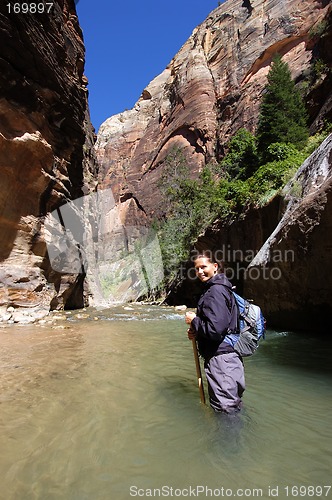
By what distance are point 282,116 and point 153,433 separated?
22823 mm

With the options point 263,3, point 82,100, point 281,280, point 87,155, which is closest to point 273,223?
point 281,280

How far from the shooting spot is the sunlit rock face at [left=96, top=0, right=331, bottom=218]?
114 feet

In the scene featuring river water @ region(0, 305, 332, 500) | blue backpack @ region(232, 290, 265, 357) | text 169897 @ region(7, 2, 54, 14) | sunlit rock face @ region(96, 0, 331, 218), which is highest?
sunlit rock face @ region(96, 0, 331, 218)

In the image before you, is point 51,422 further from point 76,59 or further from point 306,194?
point 76,59

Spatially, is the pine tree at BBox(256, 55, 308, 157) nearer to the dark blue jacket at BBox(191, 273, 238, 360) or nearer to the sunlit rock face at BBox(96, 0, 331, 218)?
the sunlit rock face at BBox(96, 0, 331, 218)

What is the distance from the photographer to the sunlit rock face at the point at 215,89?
34750 mm

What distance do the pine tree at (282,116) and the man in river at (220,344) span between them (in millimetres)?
18090

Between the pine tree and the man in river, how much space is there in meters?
18.1

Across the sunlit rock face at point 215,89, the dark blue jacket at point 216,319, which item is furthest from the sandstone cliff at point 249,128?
the dark blue jacket at point 216,319

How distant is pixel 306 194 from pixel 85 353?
6.15 metres

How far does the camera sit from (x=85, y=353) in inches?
221

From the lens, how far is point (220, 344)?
9.43 feet

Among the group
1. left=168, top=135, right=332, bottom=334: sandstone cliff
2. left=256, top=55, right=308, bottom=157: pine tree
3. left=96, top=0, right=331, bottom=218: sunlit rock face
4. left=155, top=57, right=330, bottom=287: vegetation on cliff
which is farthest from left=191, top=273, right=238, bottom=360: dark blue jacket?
left=96, top=0, right=331, bottom=218: sunlit rock face

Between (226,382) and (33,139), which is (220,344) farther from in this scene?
(33,139)
